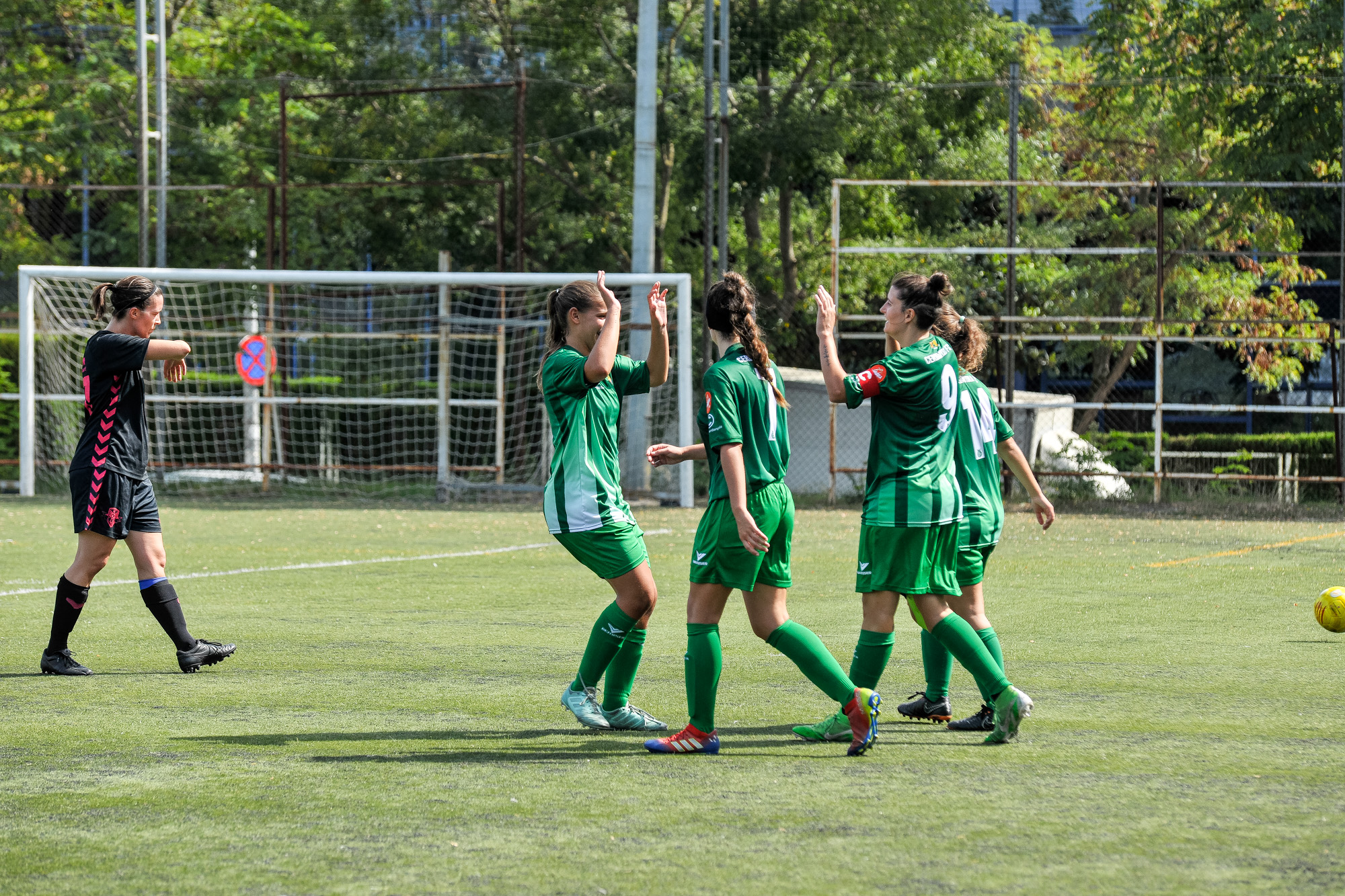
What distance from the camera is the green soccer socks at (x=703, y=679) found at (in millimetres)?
5344

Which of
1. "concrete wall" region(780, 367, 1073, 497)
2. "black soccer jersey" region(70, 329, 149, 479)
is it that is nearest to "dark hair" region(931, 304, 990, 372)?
"black soccer jersey" region(70, 329, 149, 479)

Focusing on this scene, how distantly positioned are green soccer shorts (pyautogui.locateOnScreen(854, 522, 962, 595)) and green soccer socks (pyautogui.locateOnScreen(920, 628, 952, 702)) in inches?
→ 24.0

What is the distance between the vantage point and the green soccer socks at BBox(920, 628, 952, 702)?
614cm

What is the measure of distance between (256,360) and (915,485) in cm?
1591

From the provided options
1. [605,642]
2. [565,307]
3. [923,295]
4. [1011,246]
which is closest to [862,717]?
[605,642]

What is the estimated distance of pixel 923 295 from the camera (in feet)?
18.6

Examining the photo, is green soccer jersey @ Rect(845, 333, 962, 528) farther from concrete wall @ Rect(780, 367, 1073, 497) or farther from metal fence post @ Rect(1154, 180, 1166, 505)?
concrete wall @ Rect(780, 367, 1073, 497)

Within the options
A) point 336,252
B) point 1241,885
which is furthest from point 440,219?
point 1241,885

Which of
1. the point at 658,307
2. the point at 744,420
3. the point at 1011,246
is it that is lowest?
the point at 744,420

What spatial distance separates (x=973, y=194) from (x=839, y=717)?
20.2 m

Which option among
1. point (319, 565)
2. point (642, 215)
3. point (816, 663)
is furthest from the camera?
point (642, 215)

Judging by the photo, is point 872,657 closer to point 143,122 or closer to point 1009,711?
point 1009,711

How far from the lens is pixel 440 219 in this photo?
82.0 feet

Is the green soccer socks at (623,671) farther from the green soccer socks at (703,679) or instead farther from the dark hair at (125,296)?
the dark hair at (125,296)
